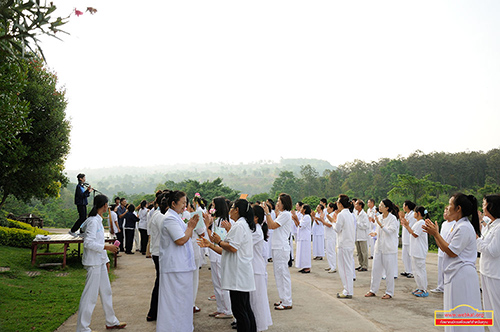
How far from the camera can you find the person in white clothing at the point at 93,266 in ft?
16.7

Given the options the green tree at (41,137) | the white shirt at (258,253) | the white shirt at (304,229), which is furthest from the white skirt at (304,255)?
the green tree at (41,137)

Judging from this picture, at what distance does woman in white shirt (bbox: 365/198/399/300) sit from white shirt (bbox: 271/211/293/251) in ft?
7.54

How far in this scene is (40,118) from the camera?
37.8 feet

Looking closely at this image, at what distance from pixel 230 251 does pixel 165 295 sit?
115 cm

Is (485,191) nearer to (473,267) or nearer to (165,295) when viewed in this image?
(473,267)

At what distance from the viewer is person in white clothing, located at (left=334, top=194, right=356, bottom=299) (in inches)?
303

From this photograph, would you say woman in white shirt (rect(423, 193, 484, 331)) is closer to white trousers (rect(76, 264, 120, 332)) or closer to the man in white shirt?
white trousers (rect(76, 264, 120, 332))

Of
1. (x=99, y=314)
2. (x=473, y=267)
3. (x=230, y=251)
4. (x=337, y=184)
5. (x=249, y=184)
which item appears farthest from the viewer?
(x=249, y=184)

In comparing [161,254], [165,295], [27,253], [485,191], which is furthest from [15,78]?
[485,191]

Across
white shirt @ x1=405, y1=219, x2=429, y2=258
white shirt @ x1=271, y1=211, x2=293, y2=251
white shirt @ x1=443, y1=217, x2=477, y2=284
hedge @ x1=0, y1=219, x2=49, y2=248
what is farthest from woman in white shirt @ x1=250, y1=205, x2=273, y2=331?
hedge @ x1=0, y1=219, x2=49, y2=248

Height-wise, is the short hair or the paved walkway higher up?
the short hair

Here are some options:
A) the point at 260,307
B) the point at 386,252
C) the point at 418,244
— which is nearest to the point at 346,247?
the point at 386,252

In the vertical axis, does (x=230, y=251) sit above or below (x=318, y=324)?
above

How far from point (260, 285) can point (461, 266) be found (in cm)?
275
